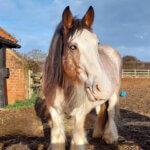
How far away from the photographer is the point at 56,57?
2.41 m

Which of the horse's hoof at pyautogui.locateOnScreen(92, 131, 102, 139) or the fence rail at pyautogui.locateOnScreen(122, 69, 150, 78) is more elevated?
the fence rail at pyautogui.locateOnScreen(122, 69, 150, 78)

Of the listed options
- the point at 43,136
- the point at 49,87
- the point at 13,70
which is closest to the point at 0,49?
the point at 13,70

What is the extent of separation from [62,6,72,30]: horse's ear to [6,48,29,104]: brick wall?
6.06 m

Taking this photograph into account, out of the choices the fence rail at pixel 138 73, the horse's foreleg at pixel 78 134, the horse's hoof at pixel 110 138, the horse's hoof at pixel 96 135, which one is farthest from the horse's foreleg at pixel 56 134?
the fence rail at pixel 138 73

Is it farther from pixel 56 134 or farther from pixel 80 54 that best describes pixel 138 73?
pixel 80 54

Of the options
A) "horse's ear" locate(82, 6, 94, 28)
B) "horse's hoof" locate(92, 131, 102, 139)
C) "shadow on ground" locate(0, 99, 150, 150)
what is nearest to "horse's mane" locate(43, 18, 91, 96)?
"horse's ear" locate(82, 6, 94, 28)

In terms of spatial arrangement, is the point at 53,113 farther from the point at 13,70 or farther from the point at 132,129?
the point at 13,70

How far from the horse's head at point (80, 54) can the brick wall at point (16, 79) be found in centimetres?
601

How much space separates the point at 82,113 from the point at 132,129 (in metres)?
2.14

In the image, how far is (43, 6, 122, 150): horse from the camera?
2.07m

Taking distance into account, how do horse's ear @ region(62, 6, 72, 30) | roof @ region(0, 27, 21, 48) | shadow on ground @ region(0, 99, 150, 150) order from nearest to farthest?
horse's ear @ region(62, 6, 72, 30) < shadow on ground @ region(0, 99, 150, 150) < roof @ region(0, 27, 21, 48)

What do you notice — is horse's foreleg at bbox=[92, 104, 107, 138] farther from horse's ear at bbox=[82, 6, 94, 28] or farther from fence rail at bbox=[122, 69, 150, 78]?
fence rail at bbox=[122, 69, 150, 78]

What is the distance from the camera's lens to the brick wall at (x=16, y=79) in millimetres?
7883

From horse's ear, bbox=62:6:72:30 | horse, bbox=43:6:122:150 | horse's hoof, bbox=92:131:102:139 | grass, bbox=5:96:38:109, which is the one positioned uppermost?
horse's ear, bbox=62:6:72:30
